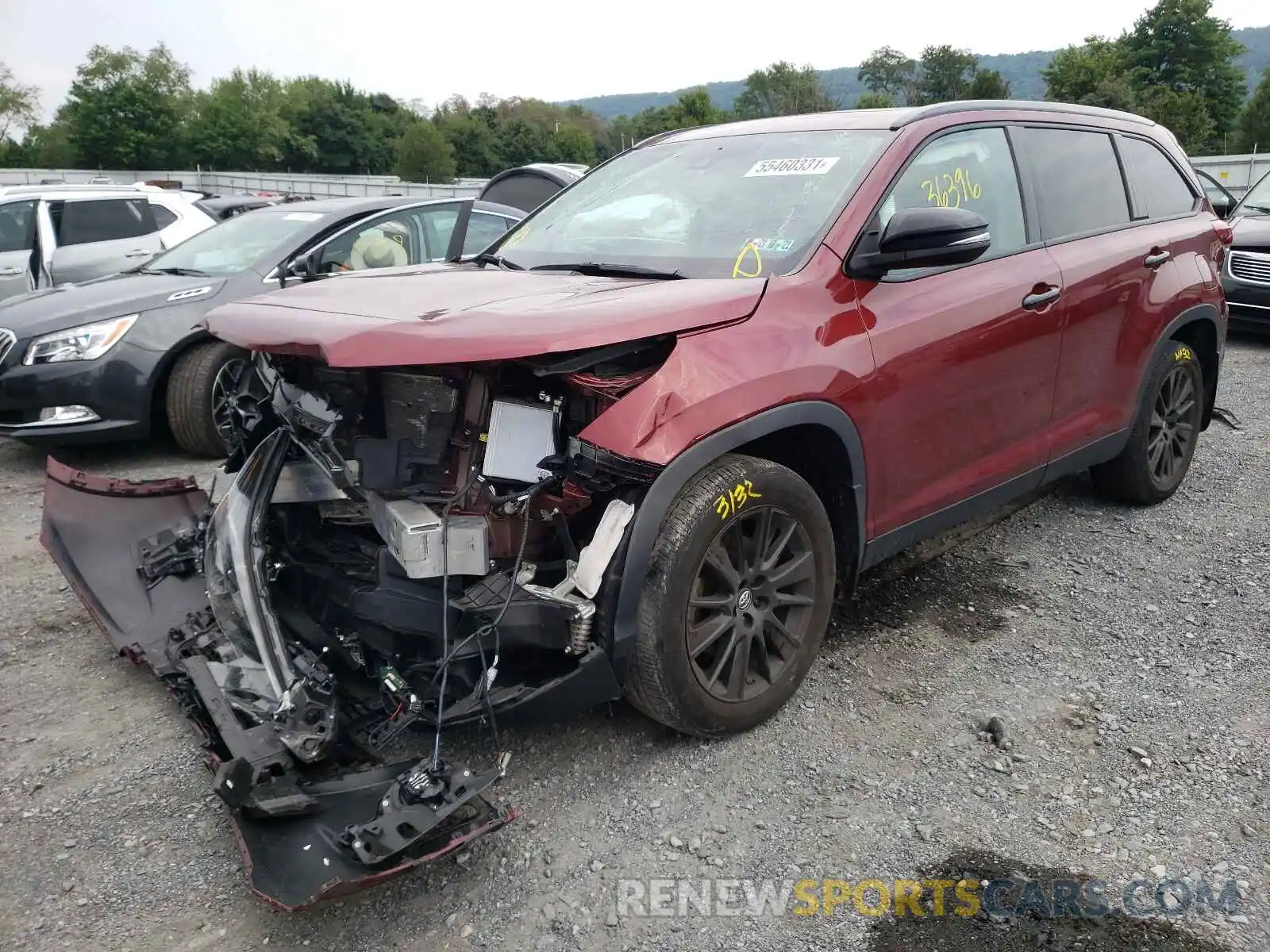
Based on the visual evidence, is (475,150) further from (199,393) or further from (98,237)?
(199,393)

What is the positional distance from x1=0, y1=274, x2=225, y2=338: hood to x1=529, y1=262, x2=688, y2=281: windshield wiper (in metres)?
3.47

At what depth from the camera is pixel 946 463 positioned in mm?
3434

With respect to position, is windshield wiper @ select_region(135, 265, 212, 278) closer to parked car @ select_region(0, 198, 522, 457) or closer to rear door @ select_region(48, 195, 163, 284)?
parked car @ select_region(0, 198, 522, 457)

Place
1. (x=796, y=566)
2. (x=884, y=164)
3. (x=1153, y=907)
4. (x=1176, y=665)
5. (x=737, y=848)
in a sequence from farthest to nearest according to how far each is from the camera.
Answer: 1. (x=1176, y=665)
2. (x=884, y=164)
3. (x=796, y=566)
4. (x=737, y=848)
5. (x=1153, y=907)

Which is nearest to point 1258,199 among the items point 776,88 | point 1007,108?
point 1007,108

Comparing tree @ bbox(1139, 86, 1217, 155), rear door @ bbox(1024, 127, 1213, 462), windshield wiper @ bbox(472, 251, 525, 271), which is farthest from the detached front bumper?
tree @ bbox(1139, 86, 1217, 155)

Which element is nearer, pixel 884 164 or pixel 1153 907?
pixel 1153 907

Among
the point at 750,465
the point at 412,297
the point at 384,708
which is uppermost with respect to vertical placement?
the point at 412,297

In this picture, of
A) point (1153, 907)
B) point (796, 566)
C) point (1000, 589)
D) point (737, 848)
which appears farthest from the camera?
point (1000, 589)

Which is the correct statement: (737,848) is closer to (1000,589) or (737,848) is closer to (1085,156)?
(1000,589)

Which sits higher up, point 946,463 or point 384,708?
point 946,463

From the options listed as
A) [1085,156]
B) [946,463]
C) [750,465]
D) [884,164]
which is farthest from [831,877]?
[1085,156]

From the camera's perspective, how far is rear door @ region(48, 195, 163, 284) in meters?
8.95

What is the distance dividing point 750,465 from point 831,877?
1.10 meters
